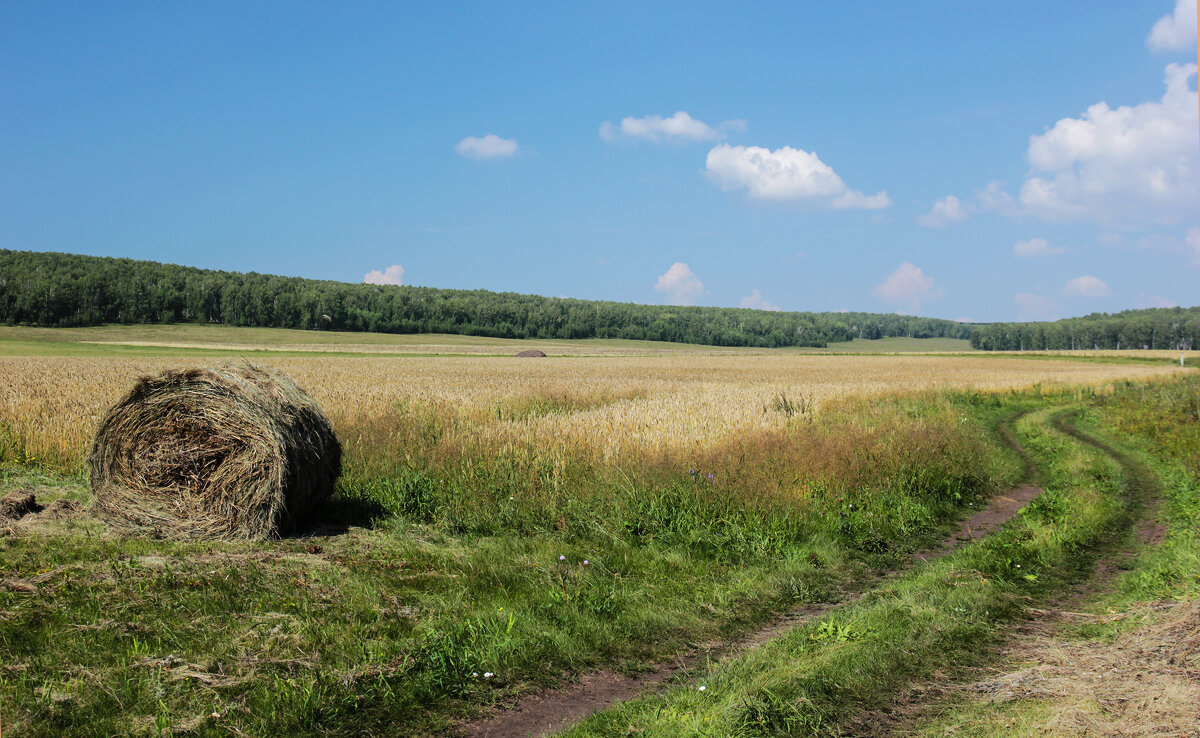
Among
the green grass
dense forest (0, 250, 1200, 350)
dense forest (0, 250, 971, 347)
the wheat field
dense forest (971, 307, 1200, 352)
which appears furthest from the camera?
dense forest (971, 307, 1200, 352)

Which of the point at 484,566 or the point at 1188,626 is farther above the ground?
the point at 1188,626

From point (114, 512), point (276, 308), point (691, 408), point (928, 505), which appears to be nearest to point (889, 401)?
point (691, 408)

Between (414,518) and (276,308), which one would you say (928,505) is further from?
Answer: (276,308)

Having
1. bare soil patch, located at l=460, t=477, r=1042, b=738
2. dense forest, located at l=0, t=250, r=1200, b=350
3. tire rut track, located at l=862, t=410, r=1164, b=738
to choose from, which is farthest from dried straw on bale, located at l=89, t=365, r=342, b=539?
dense forest, located at l=0, t=250, r=1200, b=350

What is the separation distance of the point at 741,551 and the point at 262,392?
606 centimetres

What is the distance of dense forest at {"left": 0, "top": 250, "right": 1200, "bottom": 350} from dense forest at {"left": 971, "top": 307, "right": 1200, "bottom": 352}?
0.25 metres

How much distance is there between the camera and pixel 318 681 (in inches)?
183

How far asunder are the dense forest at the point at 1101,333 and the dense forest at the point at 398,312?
0.25 metres

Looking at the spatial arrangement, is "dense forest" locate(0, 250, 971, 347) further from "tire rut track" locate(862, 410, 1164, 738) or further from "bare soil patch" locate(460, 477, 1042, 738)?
"tire rut track" locate(862, 410, 1164, 738)

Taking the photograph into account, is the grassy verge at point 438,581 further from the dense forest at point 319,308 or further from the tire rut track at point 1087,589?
the dense forest at point 319,308

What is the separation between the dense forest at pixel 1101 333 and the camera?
13900cm

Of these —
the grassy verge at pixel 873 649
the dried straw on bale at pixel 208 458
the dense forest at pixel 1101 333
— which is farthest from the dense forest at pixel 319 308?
the grassy verge at pixel 873 649

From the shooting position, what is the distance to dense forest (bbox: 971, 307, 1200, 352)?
139m

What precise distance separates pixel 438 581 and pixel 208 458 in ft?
12.6
